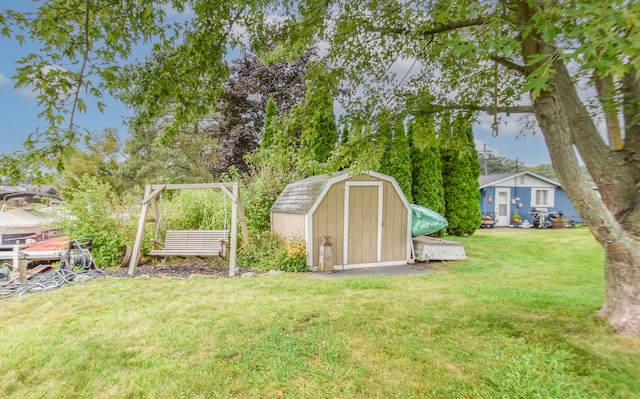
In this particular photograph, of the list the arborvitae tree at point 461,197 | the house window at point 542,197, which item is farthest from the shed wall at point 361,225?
the house window at point 542,197

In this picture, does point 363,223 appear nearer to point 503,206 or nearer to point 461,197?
point 461,197

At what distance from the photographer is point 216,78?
3.67 meters

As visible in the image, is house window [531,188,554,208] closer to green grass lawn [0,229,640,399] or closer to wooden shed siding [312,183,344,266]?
green grass lawn [0,229,640,399]

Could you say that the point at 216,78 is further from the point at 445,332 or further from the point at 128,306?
the point at 445,332

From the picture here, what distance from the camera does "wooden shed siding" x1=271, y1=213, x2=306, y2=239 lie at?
718 centimetres

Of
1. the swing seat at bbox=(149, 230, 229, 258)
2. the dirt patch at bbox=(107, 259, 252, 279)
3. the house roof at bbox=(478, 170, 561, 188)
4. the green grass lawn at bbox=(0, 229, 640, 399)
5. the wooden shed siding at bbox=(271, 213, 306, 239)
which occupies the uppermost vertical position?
the house roof at bbox=(478, 170, 561, 188)

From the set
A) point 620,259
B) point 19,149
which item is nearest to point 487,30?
point 620,259

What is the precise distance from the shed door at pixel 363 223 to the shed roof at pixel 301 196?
0.59 m

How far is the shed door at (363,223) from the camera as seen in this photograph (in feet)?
24.1

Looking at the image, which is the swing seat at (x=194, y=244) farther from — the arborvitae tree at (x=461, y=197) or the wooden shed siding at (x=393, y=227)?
the arborvitae tree at (x=461, y=197)

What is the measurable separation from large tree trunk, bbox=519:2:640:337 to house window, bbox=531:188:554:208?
18.8m

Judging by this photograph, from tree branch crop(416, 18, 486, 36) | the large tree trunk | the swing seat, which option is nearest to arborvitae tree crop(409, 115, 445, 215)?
the swing seat

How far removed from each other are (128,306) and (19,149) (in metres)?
2.75

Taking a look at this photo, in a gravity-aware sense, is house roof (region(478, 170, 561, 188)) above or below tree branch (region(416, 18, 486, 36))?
below
